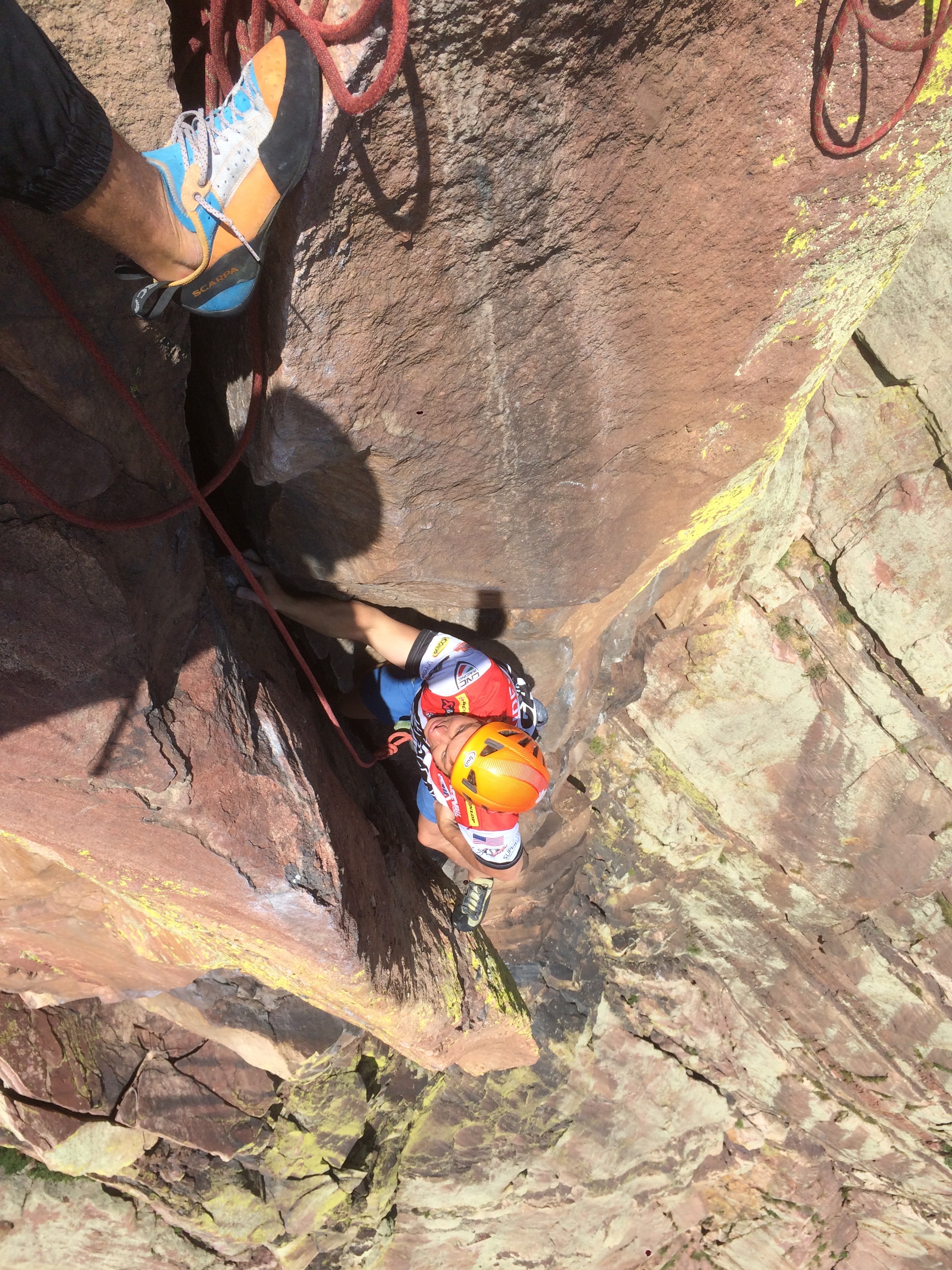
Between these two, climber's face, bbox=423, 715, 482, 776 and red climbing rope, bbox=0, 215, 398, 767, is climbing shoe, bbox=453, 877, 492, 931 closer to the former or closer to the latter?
climber's face, bbox=423, 715, 482, 776

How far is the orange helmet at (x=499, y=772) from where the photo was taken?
A: 2.81 meters

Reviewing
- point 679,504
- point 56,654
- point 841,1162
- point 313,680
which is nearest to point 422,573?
point 313,680

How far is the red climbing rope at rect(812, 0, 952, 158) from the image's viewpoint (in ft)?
5.33

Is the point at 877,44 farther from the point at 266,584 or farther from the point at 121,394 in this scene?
the point at 266,584

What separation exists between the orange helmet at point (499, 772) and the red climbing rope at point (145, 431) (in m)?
0.65

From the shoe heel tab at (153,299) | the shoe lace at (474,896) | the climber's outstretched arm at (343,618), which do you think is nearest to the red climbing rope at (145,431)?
the shoe heel tab at (153,299)

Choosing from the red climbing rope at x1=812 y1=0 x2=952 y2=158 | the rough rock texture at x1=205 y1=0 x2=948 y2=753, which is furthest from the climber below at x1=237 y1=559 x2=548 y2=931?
the red climbing rope at x1=812 y1=0 x2=952 y2=158

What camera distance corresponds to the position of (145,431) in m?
2.09

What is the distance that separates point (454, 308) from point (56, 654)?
1.47m

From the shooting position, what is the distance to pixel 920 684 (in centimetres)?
405

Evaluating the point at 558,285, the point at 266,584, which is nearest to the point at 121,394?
the point at 266,584

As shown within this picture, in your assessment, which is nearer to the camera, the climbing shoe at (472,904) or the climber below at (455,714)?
the climber below at (455,714)

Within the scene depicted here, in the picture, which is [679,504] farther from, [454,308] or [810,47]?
[810,47]

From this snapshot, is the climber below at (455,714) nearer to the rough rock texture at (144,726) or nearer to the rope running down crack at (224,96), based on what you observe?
the rough rock texture at (144,726)
